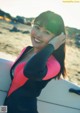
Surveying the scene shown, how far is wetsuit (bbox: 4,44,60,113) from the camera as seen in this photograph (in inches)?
80.0

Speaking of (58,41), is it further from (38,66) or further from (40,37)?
(38,66)

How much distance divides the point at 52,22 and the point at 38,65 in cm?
42

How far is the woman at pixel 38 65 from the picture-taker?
205 cm

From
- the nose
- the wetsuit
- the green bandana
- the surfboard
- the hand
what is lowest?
the surfboard

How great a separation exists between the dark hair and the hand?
0.20ft

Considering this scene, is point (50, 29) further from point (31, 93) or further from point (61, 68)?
point (31, 93)

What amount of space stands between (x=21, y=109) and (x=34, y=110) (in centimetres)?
13

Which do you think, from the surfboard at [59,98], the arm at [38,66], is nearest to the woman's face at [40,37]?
the arm at [38,66]

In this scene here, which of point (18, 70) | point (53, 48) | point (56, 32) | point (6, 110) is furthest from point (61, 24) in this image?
point (6, 110)

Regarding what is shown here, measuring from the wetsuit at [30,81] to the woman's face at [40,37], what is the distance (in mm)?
85

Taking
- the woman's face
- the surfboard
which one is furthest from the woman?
the surfboard

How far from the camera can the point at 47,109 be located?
8.27 feet

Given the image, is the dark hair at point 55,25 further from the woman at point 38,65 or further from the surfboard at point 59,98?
the surfboard at point 59,98

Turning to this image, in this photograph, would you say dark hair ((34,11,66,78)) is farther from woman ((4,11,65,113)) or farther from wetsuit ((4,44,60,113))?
wetsuit ((4,44,60,113))
